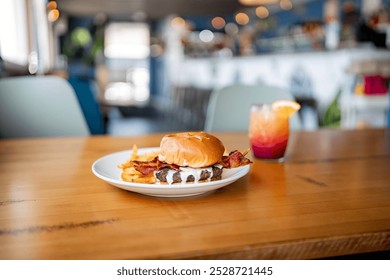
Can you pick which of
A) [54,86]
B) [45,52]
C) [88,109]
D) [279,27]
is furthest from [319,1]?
[54,86]

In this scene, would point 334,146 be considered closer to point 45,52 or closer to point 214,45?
point 45,52

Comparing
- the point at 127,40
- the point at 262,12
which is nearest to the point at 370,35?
the point at 262,12

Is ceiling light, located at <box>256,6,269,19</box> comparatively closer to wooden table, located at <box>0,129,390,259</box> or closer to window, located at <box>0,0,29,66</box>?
window, located at <box>0,0,29,66</box>

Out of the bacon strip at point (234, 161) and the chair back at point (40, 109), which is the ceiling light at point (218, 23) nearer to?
the chair back at point (40, 109)

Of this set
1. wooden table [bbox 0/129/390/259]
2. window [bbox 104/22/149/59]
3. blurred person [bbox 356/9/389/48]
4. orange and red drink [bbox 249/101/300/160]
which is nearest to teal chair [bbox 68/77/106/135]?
wooden table [bbox 0/129/390/259]

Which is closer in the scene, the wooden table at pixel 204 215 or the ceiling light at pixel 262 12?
the wooden table at pixel 204 215

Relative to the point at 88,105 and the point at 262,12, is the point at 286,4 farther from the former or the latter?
the point at 88,105

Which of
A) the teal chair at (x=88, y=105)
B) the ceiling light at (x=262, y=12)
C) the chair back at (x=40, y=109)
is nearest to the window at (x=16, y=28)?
the teal chair at (x=88, y=105)
